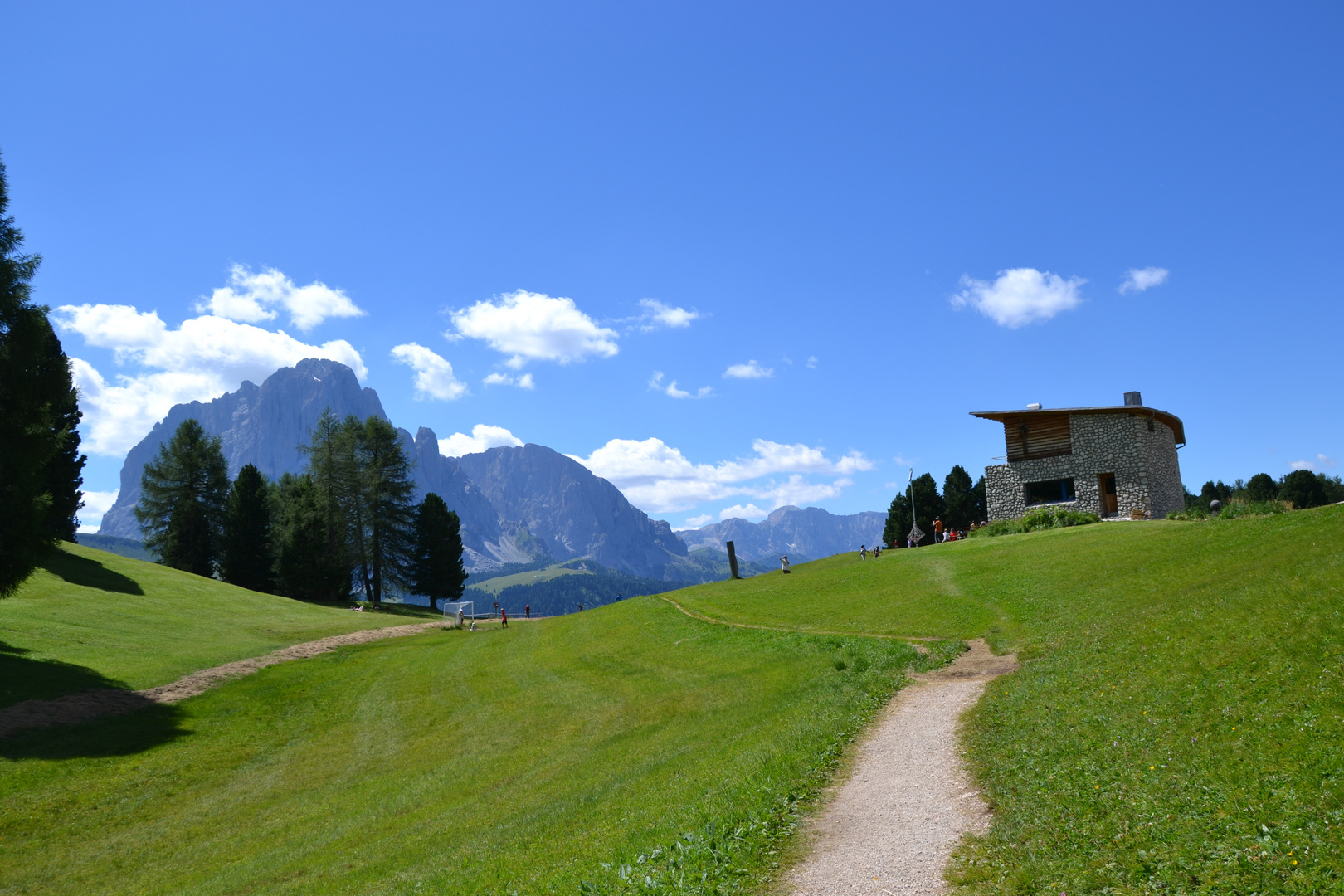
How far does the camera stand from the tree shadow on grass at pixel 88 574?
148 feet

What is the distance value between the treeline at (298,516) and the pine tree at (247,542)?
0.27ft

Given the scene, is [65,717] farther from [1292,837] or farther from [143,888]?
[1292,837]

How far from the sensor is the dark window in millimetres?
52375

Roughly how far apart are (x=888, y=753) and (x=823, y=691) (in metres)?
6.02

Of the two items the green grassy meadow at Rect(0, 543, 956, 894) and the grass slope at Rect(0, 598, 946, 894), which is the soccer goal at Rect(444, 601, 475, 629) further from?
the grass slope at Rect(0, 598, 946, 894)

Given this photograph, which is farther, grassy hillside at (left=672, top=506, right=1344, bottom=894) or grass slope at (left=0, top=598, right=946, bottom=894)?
grass slope at (left=0, top=598, right=946, bottom=894)

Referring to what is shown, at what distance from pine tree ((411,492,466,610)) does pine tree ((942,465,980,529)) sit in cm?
6356

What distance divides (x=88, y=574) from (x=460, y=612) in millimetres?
23147

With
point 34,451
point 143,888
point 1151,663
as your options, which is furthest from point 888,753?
point 34,451

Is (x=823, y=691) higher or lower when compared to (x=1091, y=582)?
lower

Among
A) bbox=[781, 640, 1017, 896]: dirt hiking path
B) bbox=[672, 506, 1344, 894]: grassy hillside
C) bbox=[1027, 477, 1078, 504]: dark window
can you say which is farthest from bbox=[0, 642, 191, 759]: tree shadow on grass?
bbox=[1027, 477, 1078, 504]: dark window

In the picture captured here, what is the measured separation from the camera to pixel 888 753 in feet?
43.8

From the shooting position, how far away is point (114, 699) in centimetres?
2666

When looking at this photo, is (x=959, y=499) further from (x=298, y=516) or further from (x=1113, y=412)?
(x=298, y=516)
